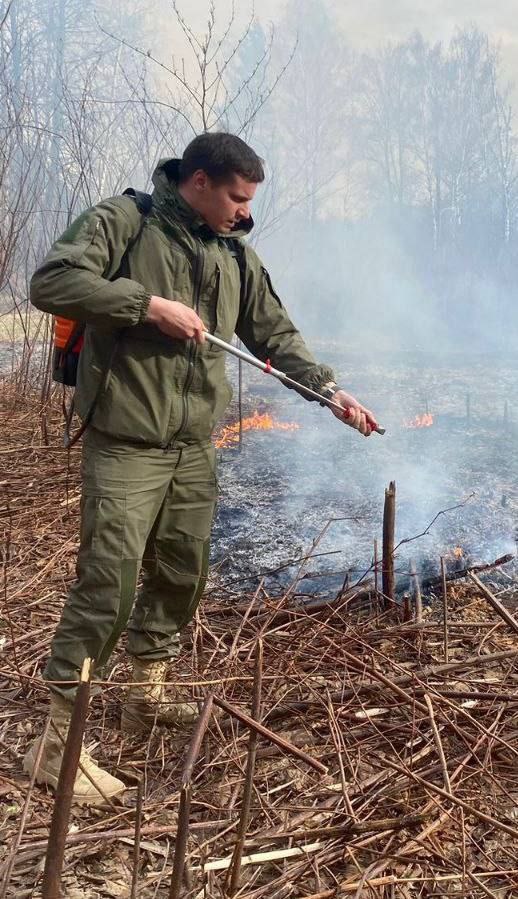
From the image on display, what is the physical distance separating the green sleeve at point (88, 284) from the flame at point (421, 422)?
509cm

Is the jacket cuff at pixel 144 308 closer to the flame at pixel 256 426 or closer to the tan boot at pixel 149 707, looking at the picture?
the tan boot at pixel 149 707

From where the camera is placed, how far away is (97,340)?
7.06 ft

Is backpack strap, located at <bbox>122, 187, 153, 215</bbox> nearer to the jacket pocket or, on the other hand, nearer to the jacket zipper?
the jacket zipper

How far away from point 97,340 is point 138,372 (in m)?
0.18

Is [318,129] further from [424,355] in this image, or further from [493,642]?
[493,642]

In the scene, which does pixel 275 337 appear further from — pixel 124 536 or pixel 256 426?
pixel 256 426

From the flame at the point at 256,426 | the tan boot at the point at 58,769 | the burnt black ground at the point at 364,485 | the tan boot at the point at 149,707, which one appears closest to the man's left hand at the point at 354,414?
the burnt black ground at the point at 364,485

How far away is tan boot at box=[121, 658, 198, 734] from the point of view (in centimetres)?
242

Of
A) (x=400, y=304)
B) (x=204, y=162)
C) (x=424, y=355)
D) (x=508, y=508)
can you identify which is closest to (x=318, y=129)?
(x=400, y=304)

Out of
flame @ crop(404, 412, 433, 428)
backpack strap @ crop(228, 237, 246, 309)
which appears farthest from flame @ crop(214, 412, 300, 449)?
backpack strap @ crop(228, 237, 246, 309)

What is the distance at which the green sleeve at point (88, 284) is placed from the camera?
194 cm

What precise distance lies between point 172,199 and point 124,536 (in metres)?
1.19

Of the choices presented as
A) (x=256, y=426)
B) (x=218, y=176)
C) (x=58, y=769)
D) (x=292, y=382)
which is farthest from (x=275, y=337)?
(x=256, y=426)

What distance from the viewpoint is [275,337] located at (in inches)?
106
